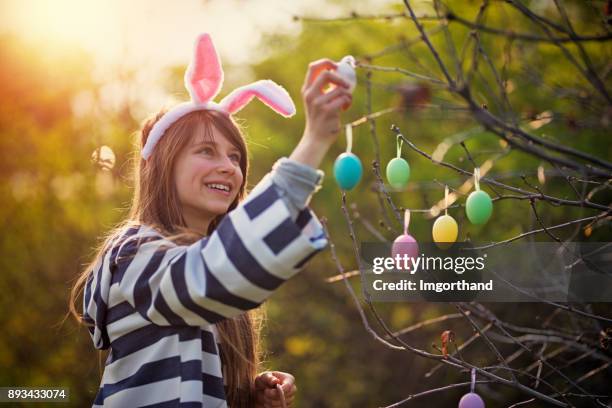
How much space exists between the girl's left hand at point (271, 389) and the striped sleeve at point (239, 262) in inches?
18.0

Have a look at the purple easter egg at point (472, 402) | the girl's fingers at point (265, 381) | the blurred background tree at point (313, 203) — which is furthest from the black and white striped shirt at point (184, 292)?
the blurred background tree at point (313, 203)

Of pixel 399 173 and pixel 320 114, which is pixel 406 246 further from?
pixel 320 114

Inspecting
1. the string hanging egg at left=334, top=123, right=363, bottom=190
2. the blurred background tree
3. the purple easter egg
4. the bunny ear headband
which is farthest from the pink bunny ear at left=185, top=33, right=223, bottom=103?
the blurred background tree

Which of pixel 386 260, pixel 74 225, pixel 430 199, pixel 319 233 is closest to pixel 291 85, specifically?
pixel 430 199

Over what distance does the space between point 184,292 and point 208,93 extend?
0.61 meters

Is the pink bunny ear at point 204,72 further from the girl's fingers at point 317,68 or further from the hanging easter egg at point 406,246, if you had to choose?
the hanging easter egg at point 406,246

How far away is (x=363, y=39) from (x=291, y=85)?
852 millimetres

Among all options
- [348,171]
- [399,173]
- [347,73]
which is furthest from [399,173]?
[347,73]

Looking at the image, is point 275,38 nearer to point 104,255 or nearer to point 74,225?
point 74,225

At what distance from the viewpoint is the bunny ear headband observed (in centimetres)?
158

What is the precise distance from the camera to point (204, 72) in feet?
5.37

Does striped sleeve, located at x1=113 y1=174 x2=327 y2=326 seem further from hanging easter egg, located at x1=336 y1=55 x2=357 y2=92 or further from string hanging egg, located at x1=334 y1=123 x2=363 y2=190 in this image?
hanging easter egg, located at x1=336 y1=55 x2=357 y2=92

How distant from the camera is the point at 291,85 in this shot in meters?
6.58

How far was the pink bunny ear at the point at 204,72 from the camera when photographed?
1614mm
